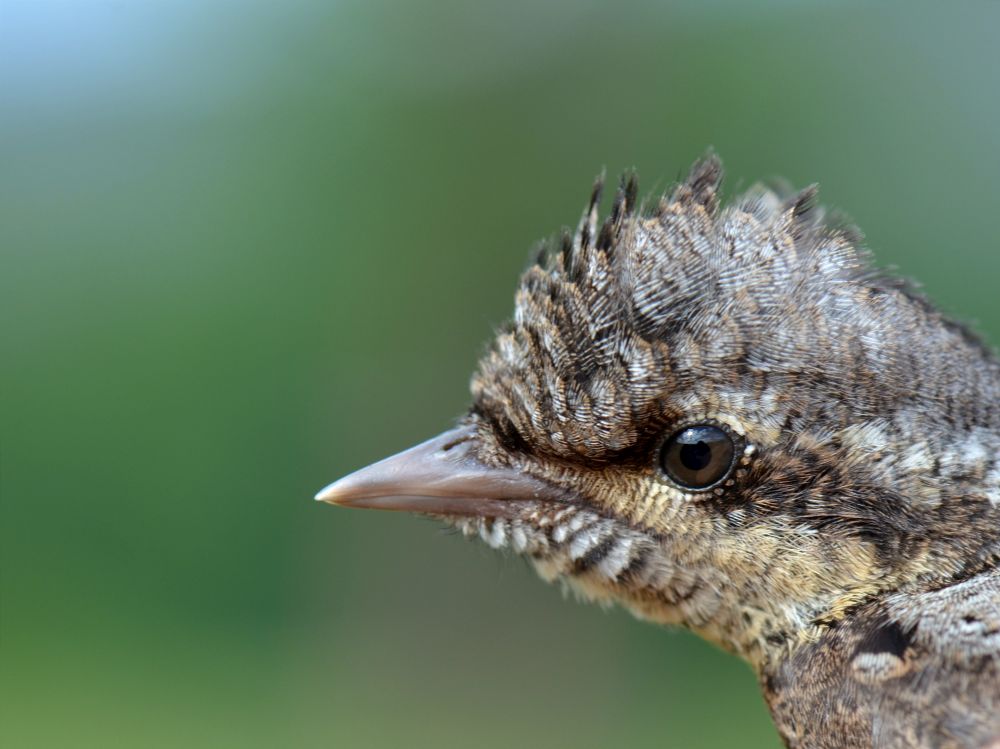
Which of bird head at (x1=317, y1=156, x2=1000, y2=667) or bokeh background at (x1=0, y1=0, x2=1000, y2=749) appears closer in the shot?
bird head at (x1=317, y1=156, x2=1000, y2=667)

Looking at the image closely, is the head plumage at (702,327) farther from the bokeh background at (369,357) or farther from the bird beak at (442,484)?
the bokeh background at (369,357)

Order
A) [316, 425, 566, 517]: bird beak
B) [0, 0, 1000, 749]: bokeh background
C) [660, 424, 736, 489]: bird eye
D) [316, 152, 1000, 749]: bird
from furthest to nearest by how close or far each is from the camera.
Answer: [0, 0, 1000, 749]: bokeh background → [316, 425, 566, 517]: bird beak → [660, 424, 736, 489]: bird eye → [316, 152, 1000, 749]: bird

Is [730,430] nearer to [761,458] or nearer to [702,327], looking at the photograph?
[761,458]

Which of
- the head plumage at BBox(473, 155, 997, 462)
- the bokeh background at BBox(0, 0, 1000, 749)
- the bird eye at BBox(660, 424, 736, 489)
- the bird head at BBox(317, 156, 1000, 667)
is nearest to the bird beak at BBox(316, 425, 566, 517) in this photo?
the bird head at BBox(317, 156, 1000, 667)

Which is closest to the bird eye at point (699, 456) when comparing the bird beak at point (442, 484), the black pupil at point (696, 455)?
the black pupil at point (696, 455)

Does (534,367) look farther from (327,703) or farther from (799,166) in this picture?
(799,166)

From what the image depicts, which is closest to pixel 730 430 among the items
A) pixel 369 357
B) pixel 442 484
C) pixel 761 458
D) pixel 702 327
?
pixel 761 458

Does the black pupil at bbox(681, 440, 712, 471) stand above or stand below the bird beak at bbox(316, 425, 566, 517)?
below

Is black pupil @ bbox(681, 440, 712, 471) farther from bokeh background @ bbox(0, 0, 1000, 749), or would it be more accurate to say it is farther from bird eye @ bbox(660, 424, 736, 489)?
bokeh background @ bbox(0, 0, 1000, 749)
